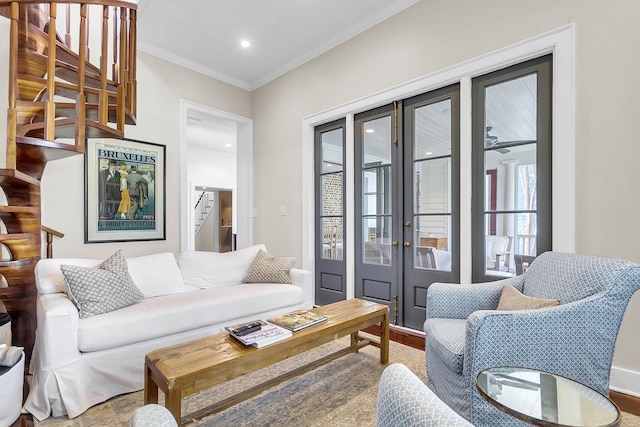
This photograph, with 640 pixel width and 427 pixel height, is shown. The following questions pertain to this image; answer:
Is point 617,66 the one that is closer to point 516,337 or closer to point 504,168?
point 504,168

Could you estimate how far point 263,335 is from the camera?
176 centimetres

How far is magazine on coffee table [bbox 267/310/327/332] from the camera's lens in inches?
76.2

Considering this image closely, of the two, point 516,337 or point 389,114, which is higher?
point 389,114

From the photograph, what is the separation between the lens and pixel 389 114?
319 cm

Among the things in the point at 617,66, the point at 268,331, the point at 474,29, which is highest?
the point at 474,29

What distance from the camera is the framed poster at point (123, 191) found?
332 cm

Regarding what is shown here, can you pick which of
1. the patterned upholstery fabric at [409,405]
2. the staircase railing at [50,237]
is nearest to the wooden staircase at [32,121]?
the staircase railing at [50,237]

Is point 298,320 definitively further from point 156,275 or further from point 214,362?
point 156,275

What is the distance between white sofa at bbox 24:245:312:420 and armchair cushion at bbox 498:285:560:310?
5.94 feet

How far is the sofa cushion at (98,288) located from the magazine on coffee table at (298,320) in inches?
43.0

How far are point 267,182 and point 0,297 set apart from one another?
2.86 m

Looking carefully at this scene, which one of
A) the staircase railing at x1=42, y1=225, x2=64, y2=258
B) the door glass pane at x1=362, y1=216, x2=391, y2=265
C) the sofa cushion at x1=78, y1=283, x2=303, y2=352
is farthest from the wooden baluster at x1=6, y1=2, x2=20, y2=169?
the door glass pane at x1=362, y1=216, x2=391, y2=265

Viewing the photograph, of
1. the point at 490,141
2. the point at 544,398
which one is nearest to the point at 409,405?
the point at 544,398

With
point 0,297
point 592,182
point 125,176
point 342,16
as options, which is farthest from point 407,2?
point 0,297
